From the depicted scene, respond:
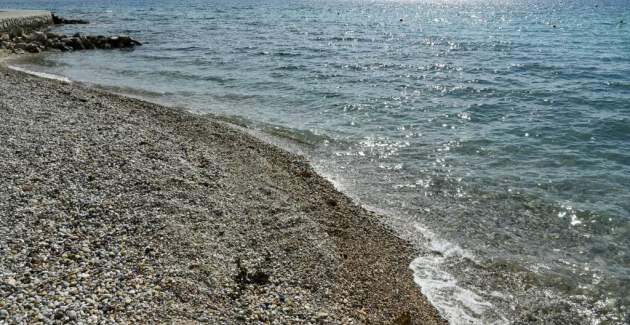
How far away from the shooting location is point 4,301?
23.0ft

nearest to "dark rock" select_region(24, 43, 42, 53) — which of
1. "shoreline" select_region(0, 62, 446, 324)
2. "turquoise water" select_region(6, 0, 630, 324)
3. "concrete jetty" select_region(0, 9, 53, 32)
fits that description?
"turquoise water" select_region(6, 0, 630, 324)

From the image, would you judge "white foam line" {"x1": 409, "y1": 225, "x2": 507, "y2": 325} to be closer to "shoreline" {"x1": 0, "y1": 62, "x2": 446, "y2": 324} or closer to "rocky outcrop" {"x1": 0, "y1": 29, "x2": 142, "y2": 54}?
"shoreline" {"x1": 0, "y1": 62, "x2": 446, "y2": 324}

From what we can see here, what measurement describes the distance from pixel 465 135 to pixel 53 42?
116ft

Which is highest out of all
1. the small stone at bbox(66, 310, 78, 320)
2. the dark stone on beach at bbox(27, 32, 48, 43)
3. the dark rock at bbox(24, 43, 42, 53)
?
the dark stone on beach at bbox(27, 32, 48, 43)

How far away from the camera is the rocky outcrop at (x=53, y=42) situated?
37.1 metres

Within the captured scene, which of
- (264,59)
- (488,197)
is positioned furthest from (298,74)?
(488,197)

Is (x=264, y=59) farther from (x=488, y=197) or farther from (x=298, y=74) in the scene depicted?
(x=488, y=197)

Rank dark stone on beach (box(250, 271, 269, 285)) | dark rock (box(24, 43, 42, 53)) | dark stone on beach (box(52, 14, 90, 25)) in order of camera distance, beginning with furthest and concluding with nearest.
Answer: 1. dark stone on beach (box(52, 14, 90, 25))
2. dark rock (box(24, 43, 42, 53))
3. dark stone on beach (box(250, 271, 269, 285))

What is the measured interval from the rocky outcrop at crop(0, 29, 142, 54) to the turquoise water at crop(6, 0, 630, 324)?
2469 millimetres

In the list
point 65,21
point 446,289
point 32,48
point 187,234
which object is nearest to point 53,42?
point 32,48

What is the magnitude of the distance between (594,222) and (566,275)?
9.68 feet

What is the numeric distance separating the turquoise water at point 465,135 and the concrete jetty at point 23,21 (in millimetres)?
11533

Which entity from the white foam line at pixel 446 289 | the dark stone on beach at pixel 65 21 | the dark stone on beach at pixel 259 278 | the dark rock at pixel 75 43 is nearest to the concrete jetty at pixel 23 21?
the dark stone on beach at pixel 65 21

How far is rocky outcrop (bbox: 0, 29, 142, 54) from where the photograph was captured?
37.1 meters
